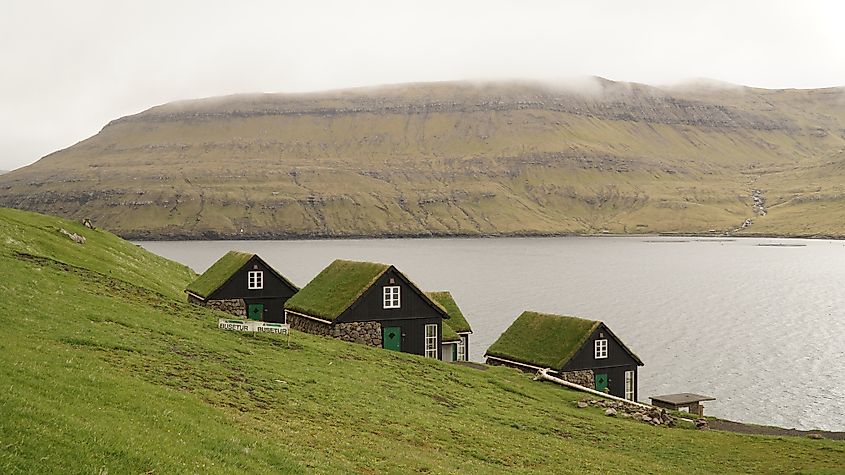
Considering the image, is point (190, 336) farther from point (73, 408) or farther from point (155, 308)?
point (73, 408)

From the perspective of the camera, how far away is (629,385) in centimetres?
6191

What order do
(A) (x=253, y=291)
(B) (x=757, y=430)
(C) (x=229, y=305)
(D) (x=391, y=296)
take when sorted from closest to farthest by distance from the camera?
(B) (x=757, y=430), (D) (x=391, y=296), (C) (x=229, y=305), (A) (x=253, y=291)

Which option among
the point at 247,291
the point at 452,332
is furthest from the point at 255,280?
the point at 452,332

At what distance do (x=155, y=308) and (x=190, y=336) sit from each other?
27.6ft

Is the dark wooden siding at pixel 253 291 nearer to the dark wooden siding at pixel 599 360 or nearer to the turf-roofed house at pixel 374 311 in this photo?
the turf-roofed house at pixel 374 311

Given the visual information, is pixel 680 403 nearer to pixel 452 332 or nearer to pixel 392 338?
pixel 452 332

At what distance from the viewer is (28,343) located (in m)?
27.1

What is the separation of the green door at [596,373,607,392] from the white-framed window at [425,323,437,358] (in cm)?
1272

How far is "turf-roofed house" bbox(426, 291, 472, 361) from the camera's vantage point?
222 ft

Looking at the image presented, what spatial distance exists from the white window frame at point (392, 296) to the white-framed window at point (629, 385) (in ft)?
61.5

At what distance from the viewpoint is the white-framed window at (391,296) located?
196 feet

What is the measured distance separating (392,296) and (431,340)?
5.21m

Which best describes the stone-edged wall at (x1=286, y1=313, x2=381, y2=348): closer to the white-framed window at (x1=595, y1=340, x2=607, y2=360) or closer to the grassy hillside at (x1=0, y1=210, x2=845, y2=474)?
the grassy hillside at (x1=0, y1=210, x2=845, y2=474)

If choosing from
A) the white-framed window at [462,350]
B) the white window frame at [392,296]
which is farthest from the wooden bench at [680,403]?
the white window frame at [392,296]
